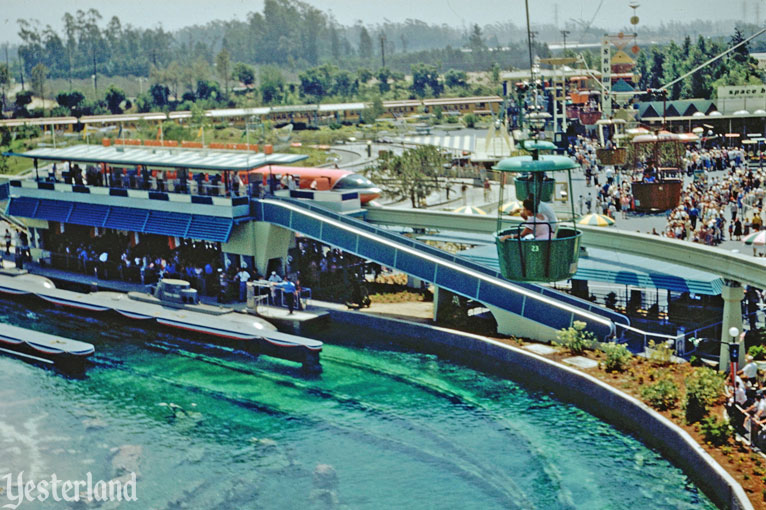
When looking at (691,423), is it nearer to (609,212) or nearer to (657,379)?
(657,379)

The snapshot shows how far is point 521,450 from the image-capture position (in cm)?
2273

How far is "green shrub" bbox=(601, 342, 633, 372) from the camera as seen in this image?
25281 millimetres

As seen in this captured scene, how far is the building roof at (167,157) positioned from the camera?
124ft

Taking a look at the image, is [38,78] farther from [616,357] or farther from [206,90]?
[616,357]

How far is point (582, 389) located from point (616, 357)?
121 cm

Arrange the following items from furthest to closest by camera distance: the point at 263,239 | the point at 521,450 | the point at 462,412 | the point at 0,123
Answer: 1. the point at 0,123
2. the point at 263,239
3. the point at 462,412
4. the point at 521,450

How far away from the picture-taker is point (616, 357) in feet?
82.9

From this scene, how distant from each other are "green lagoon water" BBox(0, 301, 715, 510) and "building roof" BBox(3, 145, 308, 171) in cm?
886

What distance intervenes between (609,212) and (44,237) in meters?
25.8

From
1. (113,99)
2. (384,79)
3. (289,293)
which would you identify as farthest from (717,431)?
(384,79)

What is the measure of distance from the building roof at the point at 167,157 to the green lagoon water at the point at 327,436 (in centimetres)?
886

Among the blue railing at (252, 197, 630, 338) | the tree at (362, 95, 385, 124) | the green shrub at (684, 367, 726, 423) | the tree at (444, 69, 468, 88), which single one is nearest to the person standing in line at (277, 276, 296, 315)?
the blue railing at (252, 197, 630, 338)

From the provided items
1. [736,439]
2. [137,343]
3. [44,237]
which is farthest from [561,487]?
[44,237]

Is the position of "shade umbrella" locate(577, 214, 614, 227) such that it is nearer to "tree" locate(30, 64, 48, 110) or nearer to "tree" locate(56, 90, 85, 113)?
"tree" locate(56, 90, 85, 113)
